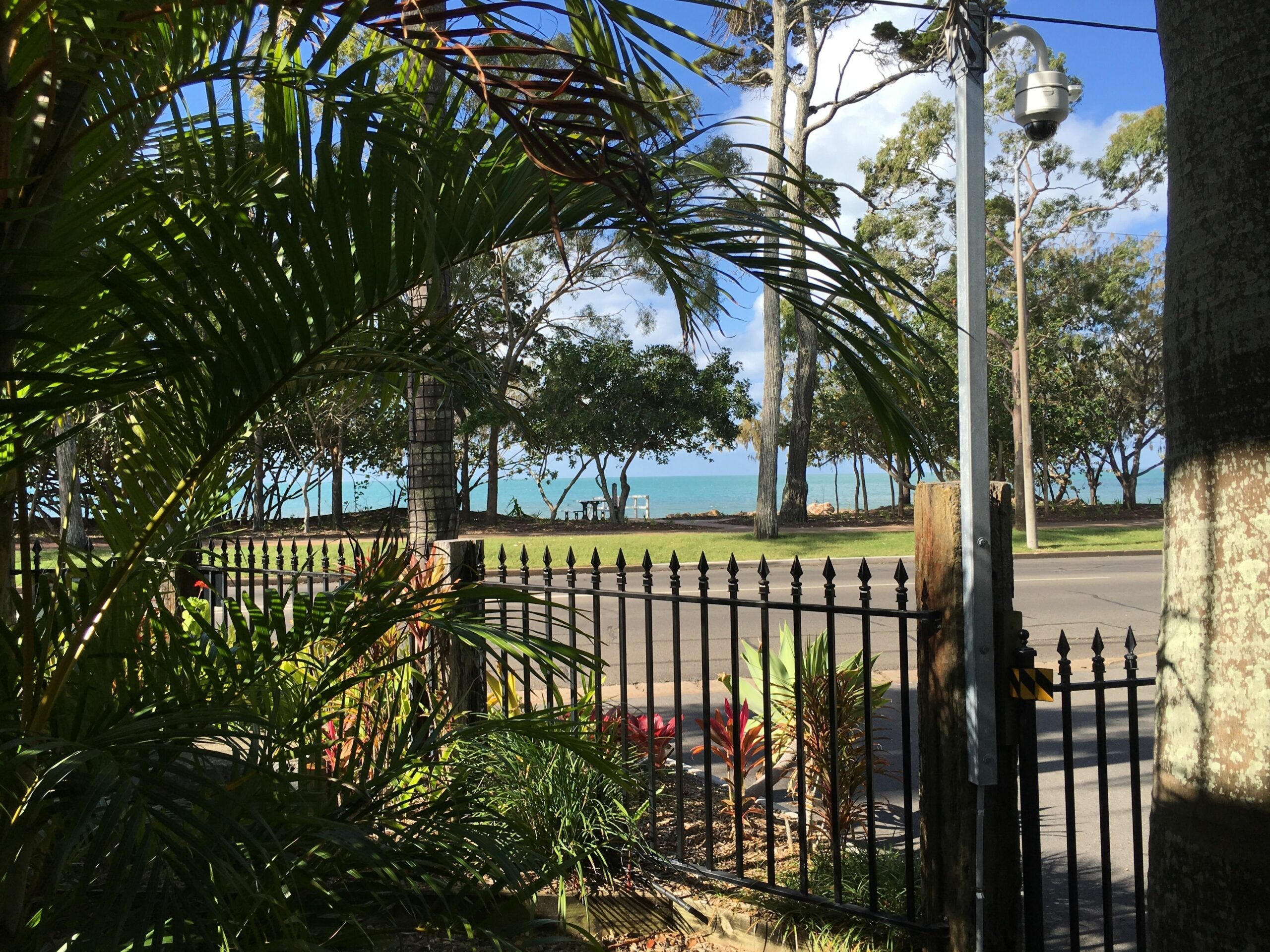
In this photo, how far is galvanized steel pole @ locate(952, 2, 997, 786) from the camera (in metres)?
3.00

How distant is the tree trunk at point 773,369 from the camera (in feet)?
73.9

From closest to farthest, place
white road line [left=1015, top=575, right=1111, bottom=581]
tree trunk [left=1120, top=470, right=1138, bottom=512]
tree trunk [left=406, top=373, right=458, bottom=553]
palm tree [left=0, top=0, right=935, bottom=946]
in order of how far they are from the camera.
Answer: palm tree [left=0, top=0, right=935, bottom=946] < tree trunk [left=406, top=373, right=458, bottom=553] < white road line [left=1015, top=575, right=1111, bottom=581] < tree trunk [left=1120, top=470, right=1138, bottom=512]

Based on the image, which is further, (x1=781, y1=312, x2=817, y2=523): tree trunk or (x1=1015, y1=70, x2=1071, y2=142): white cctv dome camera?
(x1=781, y1=312, x2=817, y2=523): tree trunk

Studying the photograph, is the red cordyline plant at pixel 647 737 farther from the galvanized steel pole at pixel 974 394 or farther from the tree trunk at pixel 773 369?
the tree trunk at pixel 773 369

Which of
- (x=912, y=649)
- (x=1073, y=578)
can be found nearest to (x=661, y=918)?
(x=912, y=649)

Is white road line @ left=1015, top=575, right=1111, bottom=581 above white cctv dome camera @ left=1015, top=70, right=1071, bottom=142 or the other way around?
the other way around

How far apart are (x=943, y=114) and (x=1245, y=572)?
2937 cm

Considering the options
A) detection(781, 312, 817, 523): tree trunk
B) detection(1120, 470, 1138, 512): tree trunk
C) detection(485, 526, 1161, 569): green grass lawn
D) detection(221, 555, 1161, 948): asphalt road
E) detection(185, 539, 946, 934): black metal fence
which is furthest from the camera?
detection(1120, 470, 1138, 512): tree trunk

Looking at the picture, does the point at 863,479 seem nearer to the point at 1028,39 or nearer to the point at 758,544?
the point at 758,544

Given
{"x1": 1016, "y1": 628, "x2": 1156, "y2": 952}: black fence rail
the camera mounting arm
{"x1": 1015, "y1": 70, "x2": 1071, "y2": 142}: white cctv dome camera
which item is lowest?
{"x1": 1016, "y1": 628, "x2": 1156, "y2": 952}: black fence rail

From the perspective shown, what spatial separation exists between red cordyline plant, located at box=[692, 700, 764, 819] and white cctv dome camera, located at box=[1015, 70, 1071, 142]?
10.7 feet

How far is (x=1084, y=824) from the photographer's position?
4.88 m

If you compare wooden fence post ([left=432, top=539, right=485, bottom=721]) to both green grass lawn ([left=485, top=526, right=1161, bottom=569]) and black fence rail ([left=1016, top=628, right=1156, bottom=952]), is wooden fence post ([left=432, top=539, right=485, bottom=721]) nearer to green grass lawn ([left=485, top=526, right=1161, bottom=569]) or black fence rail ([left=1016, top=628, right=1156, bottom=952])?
black fence rail ([left=1016, top=628, right=1156, bottom=952])

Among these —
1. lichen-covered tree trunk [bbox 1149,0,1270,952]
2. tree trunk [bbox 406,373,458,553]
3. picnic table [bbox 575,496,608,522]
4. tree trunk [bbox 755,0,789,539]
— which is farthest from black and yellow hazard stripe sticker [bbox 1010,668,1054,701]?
picnic table [bbox 575,496,608,522]
